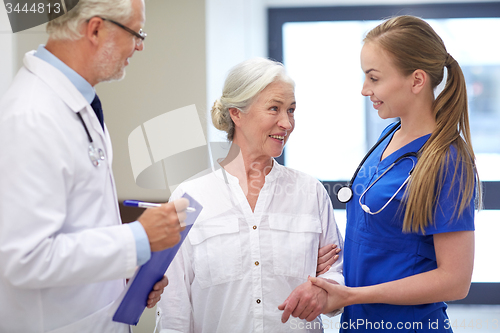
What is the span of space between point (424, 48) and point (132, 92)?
57.7 inches

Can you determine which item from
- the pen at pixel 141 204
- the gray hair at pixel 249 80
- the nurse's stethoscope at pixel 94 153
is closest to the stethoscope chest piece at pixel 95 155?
the nurse's stethoscope at pixel 94 153

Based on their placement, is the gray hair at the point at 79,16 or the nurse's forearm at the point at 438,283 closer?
the gray hair at the point at 79,16

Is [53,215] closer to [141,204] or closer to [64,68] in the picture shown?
[141,204]

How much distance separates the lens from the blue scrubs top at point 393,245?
1.19 metres

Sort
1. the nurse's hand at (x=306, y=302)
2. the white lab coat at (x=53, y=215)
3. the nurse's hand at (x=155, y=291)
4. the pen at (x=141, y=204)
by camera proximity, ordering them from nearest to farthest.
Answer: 1. the white lab coat at (x=53, y=215)
2. the pen at (x=141, y=204)
3. the nurse's hand at (x=155, y=291)
4. the nurse's hand at (x=306, y=302)

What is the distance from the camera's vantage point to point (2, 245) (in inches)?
31.4

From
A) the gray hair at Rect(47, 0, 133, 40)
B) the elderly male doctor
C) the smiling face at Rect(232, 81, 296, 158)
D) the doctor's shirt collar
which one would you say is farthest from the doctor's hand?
the smiling face at Rect(232, 81, 296, 158)

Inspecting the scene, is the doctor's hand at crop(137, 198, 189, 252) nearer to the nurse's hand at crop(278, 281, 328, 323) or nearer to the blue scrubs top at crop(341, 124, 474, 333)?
the nurse's hand at crop(278, 281, 328, 323)

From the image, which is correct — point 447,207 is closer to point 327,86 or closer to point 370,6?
point 327,86

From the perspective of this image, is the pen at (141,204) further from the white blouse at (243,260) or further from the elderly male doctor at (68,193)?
the white blouse at (243,260)

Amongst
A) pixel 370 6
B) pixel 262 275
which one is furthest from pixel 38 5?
pixel 370 6

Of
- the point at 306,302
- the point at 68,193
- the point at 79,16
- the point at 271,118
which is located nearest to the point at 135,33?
the point at 79,16

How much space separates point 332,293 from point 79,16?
3.41 feet

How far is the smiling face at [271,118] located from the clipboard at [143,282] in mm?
526
